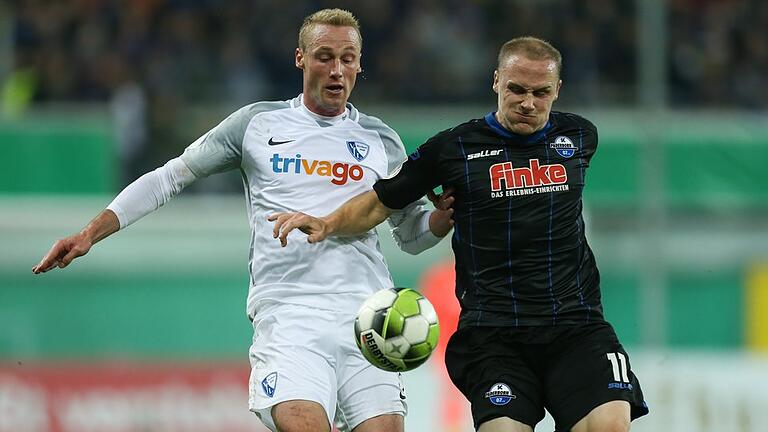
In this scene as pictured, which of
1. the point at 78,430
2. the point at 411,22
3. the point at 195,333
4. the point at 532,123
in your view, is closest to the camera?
the point at 532,123

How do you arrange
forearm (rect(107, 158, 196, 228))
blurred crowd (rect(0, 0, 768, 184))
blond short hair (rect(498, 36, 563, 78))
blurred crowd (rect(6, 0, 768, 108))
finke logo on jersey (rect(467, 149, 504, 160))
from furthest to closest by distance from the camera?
blurred crowd (rect(6, 0, 768, 108)) → blurred crowd (rect(0, 0, 768, 184)) → forearm (rect(107, 158, 196, 228)) → finke logo on jersey (rect(467, 149, 504, 160)) → blond short hair (rect(498, 36, 563, 78))

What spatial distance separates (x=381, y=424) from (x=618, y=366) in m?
1.08

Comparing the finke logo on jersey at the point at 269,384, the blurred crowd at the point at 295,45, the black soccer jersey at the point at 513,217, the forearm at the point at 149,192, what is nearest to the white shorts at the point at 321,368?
the finke logo on jersey at the point at 269,384

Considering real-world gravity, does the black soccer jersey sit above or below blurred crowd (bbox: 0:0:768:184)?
below

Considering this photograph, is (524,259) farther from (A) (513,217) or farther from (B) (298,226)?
(B) (298,226)

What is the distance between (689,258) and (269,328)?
31.0 ft

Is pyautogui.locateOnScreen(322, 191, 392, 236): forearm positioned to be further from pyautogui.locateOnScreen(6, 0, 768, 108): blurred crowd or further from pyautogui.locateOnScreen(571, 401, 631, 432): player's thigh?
pyautogui.locateOnScreen(6, 0, 768, 108): blurred crowd

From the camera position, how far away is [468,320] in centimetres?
654

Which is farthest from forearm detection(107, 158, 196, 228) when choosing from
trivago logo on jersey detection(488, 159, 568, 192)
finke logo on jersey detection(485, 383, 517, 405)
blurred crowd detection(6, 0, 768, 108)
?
blurred crowd detection(6, 0, 768, 108)

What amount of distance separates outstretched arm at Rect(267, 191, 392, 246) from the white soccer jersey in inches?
5.2

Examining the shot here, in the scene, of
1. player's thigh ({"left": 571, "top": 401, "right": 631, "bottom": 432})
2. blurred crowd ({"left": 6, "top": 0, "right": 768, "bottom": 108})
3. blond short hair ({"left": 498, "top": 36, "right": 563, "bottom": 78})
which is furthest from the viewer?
blurred crowd ({"left": 6, "top": 0, "right": 768, "bottom": 108})

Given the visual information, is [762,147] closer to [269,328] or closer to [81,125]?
[81,125]

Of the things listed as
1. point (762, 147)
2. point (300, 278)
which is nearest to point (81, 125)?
point (762, 147)

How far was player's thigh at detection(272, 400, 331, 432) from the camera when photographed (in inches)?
251
